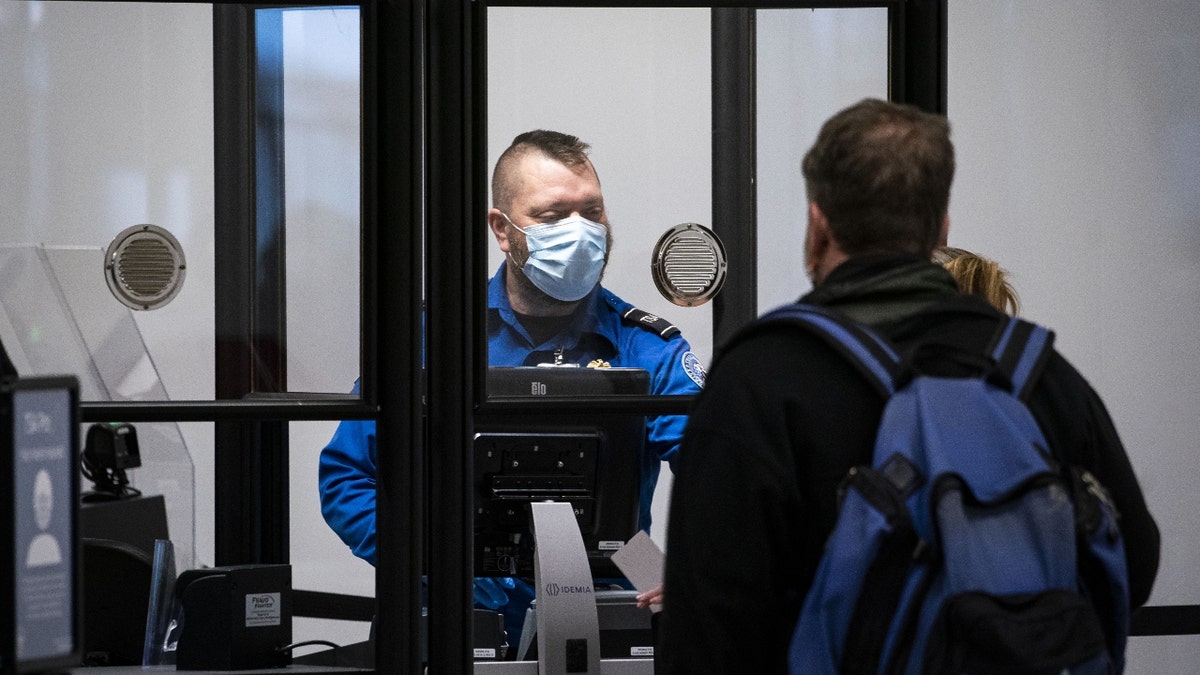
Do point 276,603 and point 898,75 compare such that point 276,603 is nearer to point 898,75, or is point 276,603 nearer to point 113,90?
point 113,90

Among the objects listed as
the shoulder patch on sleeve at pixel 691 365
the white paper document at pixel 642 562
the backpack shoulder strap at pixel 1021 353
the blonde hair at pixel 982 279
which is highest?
the blonde hair at pixel 982 279

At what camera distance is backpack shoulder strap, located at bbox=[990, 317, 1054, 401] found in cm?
158

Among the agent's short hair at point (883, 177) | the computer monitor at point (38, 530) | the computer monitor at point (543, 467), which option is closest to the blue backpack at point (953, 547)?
the agent's short hair at point (883, 177)

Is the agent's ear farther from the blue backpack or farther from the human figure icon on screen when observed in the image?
the human figure icon on screen

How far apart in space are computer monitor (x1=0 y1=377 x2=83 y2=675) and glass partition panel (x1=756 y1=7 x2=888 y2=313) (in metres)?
1.97

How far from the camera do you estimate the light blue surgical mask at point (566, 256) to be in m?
2.99

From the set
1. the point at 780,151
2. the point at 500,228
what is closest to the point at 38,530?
the point at 500,228

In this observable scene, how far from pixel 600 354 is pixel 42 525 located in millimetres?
1894

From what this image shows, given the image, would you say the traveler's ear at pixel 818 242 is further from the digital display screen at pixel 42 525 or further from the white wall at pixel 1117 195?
the white wall at pixel 1117 195

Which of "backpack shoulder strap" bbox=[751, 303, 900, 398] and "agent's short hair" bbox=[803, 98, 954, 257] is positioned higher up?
"agent's short hair" bbox=[803, 98, 954, 257]

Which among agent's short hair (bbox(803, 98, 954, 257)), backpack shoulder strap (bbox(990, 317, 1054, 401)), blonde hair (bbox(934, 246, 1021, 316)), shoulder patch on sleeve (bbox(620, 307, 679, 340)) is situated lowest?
backpack shoulder strap (bbox(990, 317, 1054, 401))

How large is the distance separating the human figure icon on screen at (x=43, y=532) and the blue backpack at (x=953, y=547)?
764 mm

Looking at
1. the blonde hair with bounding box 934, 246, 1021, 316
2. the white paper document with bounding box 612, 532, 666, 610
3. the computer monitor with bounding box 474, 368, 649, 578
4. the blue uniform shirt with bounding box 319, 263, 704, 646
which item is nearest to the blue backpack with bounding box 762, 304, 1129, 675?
the white paper document with bounding box 612, 532, 666, 610

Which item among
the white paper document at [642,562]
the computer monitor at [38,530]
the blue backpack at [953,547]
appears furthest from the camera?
the white paper document at [642,562]
